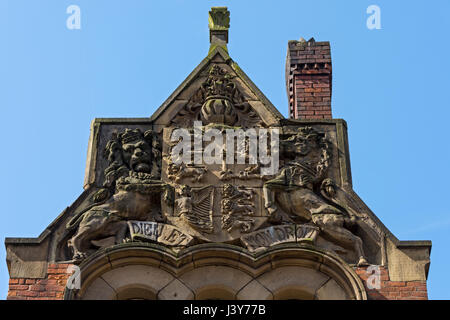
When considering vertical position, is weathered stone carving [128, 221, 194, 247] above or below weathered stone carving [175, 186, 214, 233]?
below

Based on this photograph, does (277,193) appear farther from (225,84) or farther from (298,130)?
(225,84)

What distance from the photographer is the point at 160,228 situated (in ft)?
49.1

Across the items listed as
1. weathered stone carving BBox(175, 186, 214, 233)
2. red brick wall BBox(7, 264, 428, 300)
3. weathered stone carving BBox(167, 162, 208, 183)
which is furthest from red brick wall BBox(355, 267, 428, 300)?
weathered stone carving BBox(167, 162, 208, 183)

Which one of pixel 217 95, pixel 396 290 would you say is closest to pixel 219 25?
pixel 217 95

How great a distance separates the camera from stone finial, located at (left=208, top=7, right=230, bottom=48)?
1775cm

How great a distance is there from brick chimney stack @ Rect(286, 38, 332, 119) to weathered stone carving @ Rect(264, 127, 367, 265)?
4.36ft

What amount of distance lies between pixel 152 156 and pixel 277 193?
1918 mm

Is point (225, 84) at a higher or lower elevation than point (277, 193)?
higher

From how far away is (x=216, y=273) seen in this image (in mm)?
14695

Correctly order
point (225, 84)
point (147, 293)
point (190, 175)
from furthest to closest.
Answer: point (225, 84), point (190, 175), point (147, 293)

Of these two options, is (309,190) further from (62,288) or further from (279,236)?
(62,288)

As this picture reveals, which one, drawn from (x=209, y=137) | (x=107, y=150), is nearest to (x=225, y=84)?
(x=209, y=137)

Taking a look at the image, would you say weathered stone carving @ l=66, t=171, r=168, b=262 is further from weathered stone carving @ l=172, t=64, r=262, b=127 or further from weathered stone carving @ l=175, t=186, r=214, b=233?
weathered stone carving @ l=172, t=64, r=262, b=127

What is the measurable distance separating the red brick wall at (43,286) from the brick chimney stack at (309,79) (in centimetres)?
488
